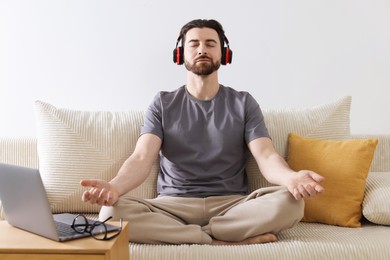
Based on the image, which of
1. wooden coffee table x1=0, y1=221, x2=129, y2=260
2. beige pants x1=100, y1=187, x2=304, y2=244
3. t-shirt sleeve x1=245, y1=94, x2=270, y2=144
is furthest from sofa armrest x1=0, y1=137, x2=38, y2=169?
wooden coffee table x1=0, y1=221, x2=129, y2=260

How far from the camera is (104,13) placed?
2.62m

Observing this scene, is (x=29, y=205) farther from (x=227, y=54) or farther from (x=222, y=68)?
(x=222, y=68)

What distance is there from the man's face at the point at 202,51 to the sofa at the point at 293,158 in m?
0.30

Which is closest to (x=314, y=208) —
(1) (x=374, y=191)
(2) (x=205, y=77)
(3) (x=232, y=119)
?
(1) (x=374, y=191)

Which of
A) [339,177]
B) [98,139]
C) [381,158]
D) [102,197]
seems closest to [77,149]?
[98,139]

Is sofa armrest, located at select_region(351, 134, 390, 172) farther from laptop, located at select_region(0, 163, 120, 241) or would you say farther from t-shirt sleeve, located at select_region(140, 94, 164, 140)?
laptop, located at select_region(0, 163, 120, 241)

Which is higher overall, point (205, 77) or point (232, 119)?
point (205, 77)

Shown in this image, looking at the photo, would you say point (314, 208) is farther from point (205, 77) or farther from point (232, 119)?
point (205, 77)

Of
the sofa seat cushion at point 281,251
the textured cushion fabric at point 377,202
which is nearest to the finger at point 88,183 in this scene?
the sofa seat cushion at point 281,251

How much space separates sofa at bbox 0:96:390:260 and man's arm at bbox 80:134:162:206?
0.41 feet

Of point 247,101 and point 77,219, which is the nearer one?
point 77,219

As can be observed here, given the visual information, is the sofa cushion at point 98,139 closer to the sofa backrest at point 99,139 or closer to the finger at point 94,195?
the sofa backrest at point 99,139

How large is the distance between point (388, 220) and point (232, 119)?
26.7 inches

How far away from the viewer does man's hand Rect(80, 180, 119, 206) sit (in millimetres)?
1591
